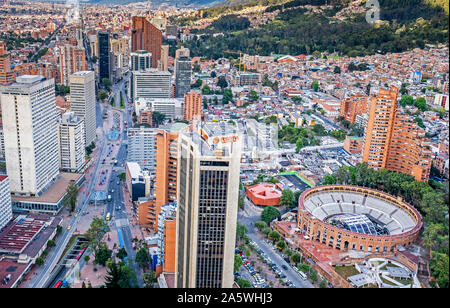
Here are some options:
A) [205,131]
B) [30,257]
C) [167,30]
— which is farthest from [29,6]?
[167,30]

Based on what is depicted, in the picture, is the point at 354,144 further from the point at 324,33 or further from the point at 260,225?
the point at 324,33

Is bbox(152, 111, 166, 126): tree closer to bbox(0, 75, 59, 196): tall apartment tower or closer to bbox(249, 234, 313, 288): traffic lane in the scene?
bbox(0, 75, 59, 196): tall apartment tower

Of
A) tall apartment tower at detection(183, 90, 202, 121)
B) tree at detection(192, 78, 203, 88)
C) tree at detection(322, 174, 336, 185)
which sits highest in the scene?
tree at detection(192, 78, 203, 88)

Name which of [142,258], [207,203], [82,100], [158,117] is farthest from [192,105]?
[207,203]

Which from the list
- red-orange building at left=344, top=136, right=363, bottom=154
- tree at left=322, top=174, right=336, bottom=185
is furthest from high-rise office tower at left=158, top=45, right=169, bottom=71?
tree at left=322, top=174, right=336, bottom=185
